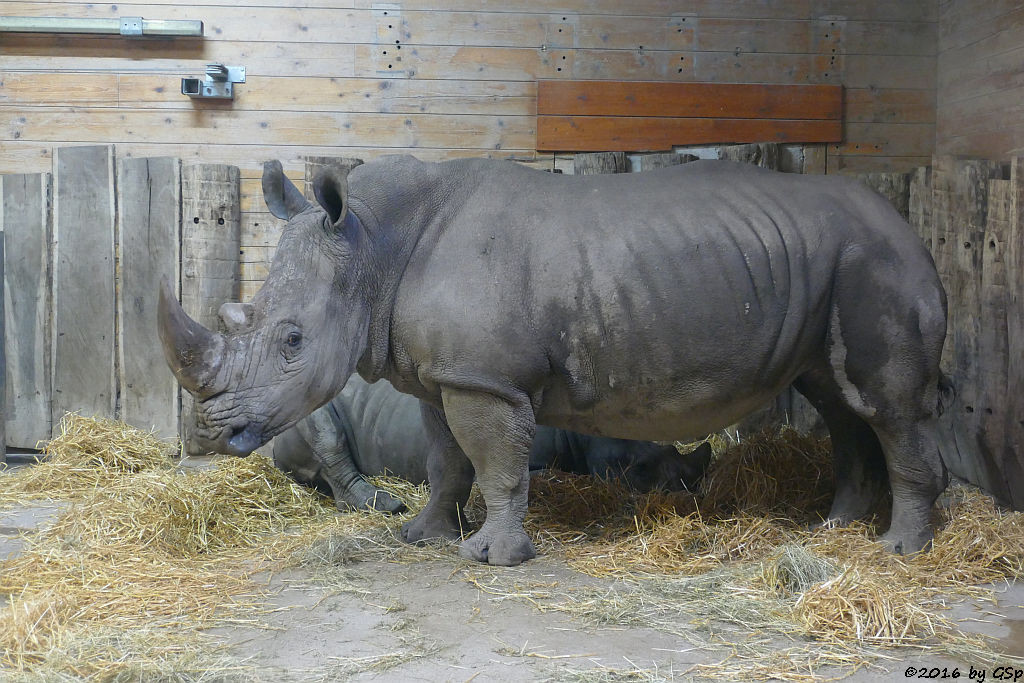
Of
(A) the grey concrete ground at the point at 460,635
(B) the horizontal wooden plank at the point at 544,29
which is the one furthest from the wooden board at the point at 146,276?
(A) the grey concrete ground at the point at 460,635

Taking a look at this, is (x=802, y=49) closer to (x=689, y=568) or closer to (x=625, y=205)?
(x=625, y=205)

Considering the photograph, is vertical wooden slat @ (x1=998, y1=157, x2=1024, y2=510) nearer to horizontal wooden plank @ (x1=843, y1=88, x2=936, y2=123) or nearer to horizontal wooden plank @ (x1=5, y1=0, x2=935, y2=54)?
horizontal wooden plank @ (x1=843, y1=88, x2=936, y2=123)

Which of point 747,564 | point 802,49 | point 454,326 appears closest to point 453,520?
point 454,326

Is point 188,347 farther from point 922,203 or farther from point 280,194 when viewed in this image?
point 922,203

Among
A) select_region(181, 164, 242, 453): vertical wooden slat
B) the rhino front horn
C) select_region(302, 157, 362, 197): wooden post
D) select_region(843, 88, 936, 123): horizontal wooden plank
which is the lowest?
the rhino front horn

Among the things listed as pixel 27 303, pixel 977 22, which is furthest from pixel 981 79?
Result: pixel 27 303

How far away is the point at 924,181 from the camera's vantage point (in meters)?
6.44

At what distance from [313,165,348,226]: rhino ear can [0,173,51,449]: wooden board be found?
3.31 meters

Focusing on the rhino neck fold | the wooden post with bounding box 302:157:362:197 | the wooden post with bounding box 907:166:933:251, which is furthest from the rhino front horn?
the wooden post with bounding box 907:166:933:251

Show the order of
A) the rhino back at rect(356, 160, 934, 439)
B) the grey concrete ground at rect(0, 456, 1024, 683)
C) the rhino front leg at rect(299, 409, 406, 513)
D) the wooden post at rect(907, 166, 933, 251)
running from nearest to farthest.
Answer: the grey concrete ground at rect(0, 456, 1024, 683), the rhino back at rect(356, 160, 934, 439), the rhino front leg at rect(299, 409, 406, 513), the wooden post at rect(907, 166, 933, 251)

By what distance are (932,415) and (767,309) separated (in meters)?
0.93

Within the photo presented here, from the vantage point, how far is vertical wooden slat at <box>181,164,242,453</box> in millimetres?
6863

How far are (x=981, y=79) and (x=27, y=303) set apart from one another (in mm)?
6268

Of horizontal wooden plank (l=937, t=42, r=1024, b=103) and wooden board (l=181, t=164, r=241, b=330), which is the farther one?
wooden board (l=181, t=164, r=241, b=330)
